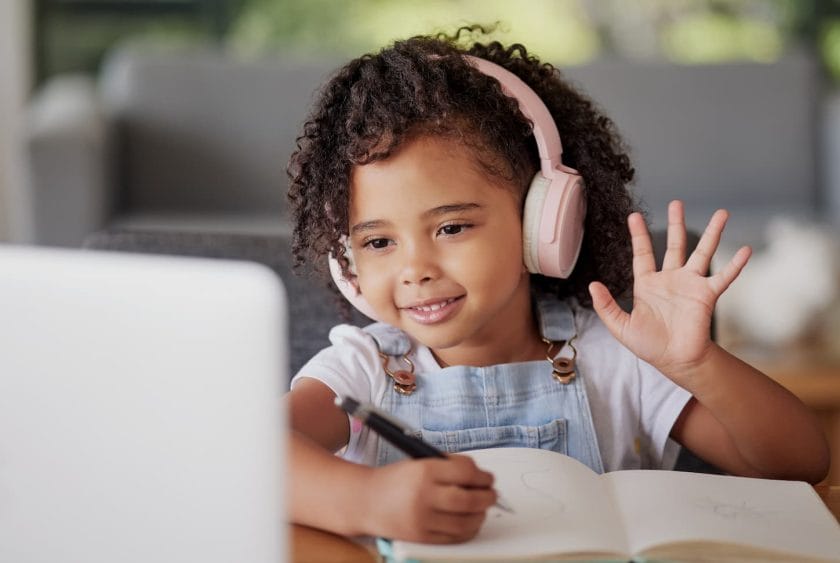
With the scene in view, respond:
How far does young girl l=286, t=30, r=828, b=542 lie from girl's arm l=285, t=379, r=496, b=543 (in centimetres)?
11

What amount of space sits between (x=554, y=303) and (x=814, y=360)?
1.13 meters

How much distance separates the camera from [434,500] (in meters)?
0.78

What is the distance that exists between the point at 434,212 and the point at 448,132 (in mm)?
82

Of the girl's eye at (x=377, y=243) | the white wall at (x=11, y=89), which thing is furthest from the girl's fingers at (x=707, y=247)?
the white wall at (x=11, y=89)

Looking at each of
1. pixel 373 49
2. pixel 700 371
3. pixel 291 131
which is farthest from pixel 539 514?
pixel 373 49

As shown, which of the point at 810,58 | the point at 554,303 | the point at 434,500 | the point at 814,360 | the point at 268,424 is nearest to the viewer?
the point at 268,424

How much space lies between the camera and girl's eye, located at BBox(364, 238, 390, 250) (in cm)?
109

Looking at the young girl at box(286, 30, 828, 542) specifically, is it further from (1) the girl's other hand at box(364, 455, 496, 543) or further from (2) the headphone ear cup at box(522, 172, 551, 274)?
(1) the girl's other hand at box(364, 455, 496, 543)

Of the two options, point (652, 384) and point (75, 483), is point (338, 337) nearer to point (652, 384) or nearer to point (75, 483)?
point (652, 384)

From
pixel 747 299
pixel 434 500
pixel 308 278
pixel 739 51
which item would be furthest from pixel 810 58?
pixel 434 500

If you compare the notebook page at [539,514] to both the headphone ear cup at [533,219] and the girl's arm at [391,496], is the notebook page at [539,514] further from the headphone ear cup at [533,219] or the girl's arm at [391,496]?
the headphone ear cup at [533,219]

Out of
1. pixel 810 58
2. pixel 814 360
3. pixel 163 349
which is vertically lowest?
pixel 814 360

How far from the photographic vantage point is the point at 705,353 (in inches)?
39.7

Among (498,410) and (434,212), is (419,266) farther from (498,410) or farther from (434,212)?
(498,410)
